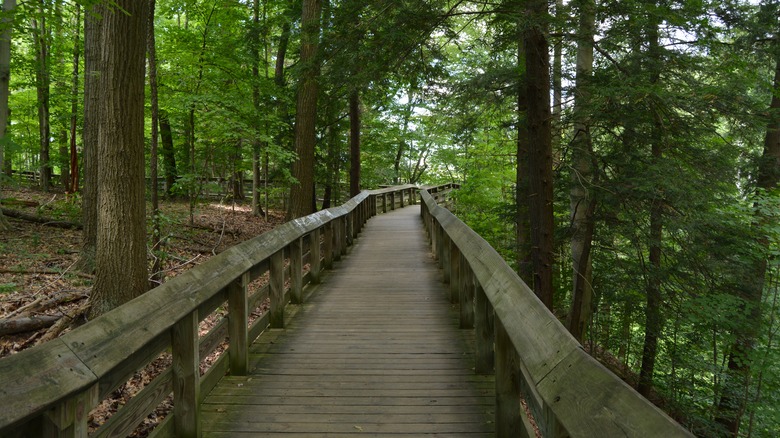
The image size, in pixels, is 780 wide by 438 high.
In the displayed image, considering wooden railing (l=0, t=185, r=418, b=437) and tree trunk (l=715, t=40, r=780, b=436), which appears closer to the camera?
wooden railing (l=0, t=185, r=418, b=437)

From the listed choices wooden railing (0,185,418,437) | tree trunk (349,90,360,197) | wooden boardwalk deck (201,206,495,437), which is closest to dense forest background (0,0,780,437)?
wooden boardwalk deck (201,206,495,437)

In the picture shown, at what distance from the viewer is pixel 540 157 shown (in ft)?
24.5

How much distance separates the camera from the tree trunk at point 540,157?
24.0ft

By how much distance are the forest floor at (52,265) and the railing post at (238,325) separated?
3.30 feet

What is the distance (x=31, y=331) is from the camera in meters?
5.29

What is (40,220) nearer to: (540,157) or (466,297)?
(466,297)

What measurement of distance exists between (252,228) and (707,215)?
40.2ft

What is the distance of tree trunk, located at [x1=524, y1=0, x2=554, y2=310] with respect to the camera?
7324 mm

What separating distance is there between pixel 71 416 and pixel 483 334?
9.70ft

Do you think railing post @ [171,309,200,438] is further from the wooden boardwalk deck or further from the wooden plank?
the wooden plank

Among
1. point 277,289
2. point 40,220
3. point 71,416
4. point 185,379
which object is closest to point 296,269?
point 277,289

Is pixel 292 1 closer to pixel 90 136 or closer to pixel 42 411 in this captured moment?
pixel 90 136

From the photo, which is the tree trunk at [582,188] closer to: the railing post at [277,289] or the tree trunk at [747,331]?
the tree trunk at [747,331]

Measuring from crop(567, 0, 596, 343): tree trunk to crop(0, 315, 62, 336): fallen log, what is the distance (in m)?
7.14
